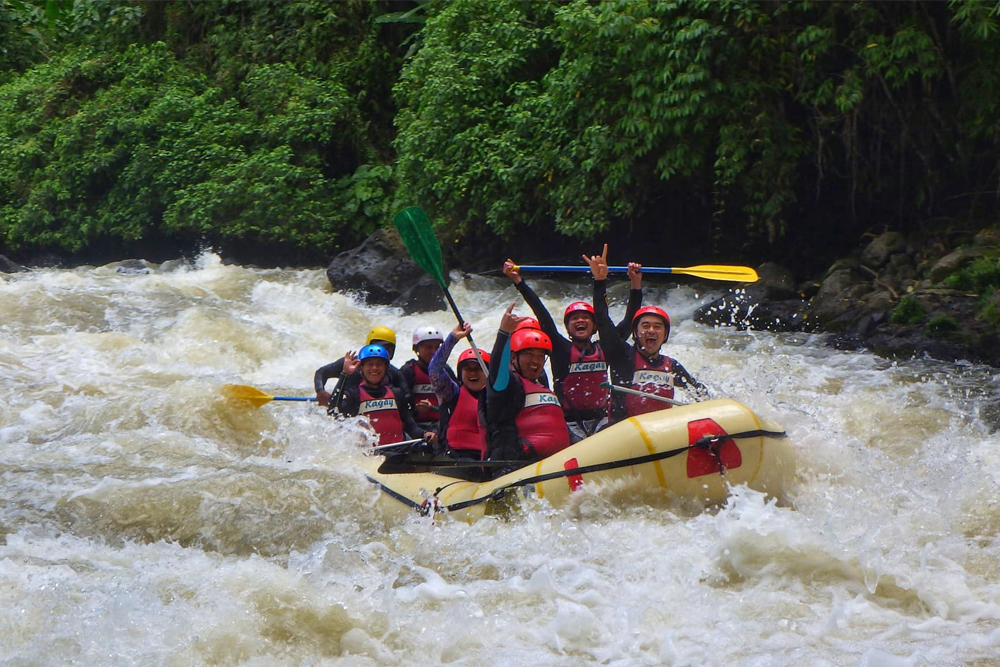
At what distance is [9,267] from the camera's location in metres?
13.4

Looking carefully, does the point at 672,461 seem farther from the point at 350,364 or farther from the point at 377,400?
the point at 350,364

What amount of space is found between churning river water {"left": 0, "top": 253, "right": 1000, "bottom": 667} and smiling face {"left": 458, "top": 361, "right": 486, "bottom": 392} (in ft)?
2.46

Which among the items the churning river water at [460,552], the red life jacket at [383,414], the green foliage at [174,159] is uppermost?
the green foliage at [174,159]

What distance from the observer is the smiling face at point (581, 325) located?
5.66 metres

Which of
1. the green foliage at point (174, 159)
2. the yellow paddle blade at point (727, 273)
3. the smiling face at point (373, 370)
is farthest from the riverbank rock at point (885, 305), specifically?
the green foliage at point (174, 159)

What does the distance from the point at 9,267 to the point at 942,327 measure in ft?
36.9

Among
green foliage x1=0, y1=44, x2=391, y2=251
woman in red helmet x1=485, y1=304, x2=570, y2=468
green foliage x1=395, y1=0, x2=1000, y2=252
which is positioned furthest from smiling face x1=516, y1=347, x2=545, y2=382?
green foliage x1=0, y1=44, x2=391, y2=251

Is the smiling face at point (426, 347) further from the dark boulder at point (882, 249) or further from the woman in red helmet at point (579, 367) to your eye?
the dark boulder at point (882, 249)

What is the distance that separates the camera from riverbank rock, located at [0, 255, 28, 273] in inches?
521

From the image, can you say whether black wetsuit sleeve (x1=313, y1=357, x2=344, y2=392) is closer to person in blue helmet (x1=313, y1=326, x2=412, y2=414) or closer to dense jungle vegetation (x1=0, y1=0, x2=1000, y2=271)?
person in blue helmet (x1=313, y1=326, x2=412, y2=414)

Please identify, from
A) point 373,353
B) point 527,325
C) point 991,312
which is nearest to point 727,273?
point 527,325

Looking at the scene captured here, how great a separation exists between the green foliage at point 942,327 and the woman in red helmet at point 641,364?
143 inches

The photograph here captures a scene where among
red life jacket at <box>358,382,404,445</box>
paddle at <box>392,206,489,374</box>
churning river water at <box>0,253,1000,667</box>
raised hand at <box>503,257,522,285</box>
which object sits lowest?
churning river water at <box>0,253,1000,667</box>

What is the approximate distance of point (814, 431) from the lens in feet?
17.3
